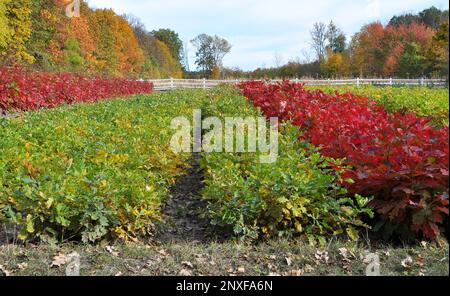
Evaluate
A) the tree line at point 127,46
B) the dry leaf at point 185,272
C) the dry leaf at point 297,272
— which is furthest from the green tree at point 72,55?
the dry leaf at point 297,272

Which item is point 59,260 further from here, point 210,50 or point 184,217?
point 210,50

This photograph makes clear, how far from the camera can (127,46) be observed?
53.0 metres

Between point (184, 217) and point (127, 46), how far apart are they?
50344 mm

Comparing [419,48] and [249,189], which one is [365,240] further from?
[419,48]

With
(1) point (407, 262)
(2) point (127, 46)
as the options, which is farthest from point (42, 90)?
(2) point (127, 46)

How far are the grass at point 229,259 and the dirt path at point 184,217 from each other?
43 centimetres

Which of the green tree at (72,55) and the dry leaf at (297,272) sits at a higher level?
the green tree at (72,55)

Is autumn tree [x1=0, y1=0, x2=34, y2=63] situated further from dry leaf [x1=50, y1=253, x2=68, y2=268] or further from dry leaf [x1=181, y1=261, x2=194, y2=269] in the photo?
dry leaf [x1=181, y1=261, x2=194, y2=269]

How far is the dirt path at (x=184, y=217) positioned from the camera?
4488 mm

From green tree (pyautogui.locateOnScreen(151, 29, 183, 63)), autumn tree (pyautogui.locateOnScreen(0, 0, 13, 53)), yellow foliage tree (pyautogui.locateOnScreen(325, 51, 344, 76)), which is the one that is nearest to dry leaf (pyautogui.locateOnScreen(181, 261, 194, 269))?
autumn tree (pyautogui.locateOnScreen(0, 0, 13, 53))

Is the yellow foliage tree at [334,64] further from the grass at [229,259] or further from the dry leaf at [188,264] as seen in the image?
A: the dry leaf at [188,264]

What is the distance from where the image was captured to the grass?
11.3 ft

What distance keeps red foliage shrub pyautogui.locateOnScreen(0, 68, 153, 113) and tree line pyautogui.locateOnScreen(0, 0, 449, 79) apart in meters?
2.56

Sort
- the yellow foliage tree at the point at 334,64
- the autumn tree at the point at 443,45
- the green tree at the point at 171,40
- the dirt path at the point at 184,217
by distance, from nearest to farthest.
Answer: the autumn tree at the point at 443,45, the dirt path at the point at 184,217, the yellow foliage tree at the point at 334,64, the green tree at the point at 171,40
